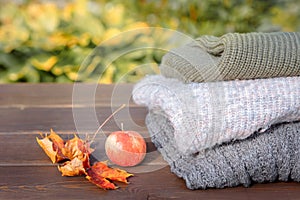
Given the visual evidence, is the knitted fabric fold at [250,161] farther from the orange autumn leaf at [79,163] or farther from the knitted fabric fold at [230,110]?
the orange autumn leaf at [79,163]

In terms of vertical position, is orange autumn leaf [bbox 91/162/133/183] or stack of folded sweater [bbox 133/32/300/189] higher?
stack of folded sweater [bbox 133/32/300/189]

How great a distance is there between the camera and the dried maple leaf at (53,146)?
1011mm

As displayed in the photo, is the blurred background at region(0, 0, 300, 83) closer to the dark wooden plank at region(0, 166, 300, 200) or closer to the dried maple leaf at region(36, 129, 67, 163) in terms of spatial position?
the dried maple leaf at region(36, 129, 67, 163)

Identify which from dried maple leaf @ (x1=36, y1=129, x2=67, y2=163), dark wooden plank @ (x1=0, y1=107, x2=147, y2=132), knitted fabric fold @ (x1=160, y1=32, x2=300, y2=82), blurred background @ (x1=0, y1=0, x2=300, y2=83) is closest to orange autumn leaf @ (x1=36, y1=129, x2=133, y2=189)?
dried maple leaf @ (x1=36, y1=129, x2=67, y2=163)

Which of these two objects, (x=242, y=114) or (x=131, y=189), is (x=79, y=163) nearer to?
(x=131, y=189)

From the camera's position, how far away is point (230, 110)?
870mm

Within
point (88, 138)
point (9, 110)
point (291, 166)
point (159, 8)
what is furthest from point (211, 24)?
point (291, 166)

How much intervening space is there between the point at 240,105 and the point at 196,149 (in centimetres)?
11

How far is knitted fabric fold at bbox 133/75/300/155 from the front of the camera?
0.87 meters

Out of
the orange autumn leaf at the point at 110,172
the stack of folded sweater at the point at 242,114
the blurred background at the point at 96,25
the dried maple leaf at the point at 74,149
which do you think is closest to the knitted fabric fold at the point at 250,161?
the stack of folded sweater at the point at 242,114

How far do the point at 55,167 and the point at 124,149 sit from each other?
136 mm

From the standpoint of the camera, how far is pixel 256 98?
2.88 ft

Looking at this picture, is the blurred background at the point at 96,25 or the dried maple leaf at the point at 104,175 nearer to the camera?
the dried maple leaf at the point at 104,175

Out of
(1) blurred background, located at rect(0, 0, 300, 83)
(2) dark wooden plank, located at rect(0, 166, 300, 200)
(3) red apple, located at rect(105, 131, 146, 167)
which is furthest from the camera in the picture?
(1) blurred background, located at rect(0, 0, 300, 83)
